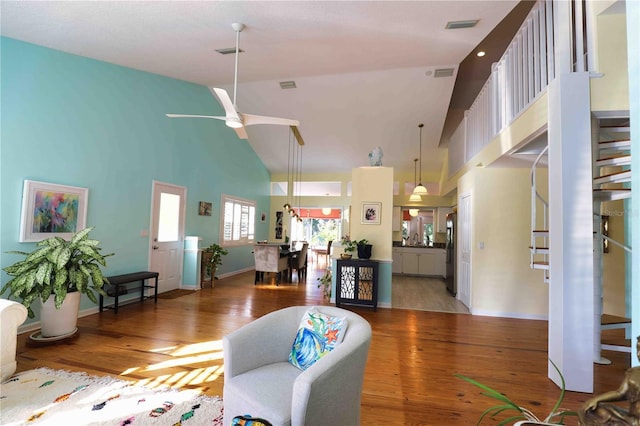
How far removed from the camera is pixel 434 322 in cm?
430

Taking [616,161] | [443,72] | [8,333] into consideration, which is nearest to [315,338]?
[8,333]

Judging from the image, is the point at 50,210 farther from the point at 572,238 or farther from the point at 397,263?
the point at 397,263

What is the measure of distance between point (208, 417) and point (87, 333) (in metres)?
2.49

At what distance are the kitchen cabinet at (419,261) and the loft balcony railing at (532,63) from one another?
11.2 feet

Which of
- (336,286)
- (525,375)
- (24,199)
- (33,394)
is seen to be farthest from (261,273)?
(525,375)

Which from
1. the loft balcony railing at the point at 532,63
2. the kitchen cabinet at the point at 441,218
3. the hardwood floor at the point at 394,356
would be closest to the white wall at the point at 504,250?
the hardwood floor at the point at 394,356

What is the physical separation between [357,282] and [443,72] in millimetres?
4051

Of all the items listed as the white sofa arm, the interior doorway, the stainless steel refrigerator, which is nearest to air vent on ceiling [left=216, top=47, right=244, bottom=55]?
the white sofa arm

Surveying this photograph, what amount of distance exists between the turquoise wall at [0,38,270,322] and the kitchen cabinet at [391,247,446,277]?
5088 millimetres

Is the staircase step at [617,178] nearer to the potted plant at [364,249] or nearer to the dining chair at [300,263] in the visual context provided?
the potted plant at [364,249]

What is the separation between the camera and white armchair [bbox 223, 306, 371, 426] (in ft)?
4.54

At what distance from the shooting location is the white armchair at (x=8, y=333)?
2.36 meters

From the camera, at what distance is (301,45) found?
13.4 ft

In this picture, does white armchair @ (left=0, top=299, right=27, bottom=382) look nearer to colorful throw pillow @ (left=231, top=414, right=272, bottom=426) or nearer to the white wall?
colorful throw pillow @ (left=231, top=414, right=272, bottom=426)
